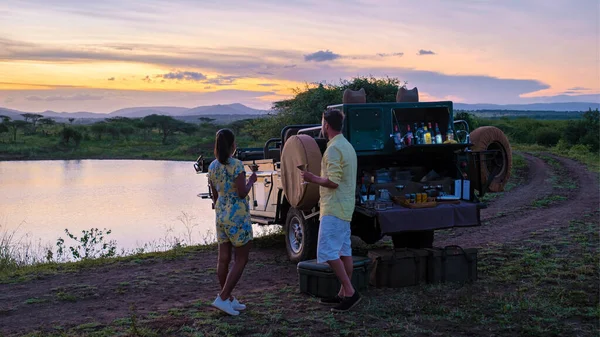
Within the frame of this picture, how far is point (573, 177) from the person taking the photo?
1959cm

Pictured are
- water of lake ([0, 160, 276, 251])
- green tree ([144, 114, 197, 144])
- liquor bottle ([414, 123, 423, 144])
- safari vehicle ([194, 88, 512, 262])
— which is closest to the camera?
safari vehicle ([194, 88, 512, 262])

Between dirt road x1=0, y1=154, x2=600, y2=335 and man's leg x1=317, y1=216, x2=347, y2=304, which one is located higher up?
man's leg x1=317, y1=216, x2=347, y2=304

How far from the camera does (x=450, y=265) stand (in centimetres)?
741

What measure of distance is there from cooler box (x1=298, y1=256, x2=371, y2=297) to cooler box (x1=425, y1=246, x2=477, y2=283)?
2.50 ft

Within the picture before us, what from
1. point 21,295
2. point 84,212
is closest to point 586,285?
point 21,295

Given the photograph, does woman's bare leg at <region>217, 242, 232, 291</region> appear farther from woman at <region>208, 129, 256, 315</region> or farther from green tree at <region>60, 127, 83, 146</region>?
green tree at <region>60, 127, 83, 146</region>

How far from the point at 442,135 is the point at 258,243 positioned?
12.9ft

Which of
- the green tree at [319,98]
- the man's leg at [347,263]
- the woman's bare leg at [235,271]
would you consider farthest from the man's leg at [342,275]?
the green tree at [319,98]

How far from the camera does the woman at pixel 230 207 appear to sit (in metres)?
6.15

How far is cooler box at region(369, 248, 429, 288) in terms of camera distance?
284 inches

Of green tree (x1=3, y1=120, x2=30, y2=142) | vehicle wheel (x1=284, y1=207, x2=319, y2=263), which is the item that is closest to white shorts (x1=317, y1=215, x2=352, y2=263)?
vehicle wheel (x1=284, y1=207, x2=319, y2=263)

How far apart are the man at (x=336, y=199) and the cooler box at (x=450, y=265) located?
149cm

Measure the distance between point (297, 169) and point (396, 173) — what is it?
1.73m

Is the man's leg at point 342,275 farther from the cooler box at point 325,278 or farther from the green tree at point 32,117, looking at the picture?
the green tree at point 32,117
